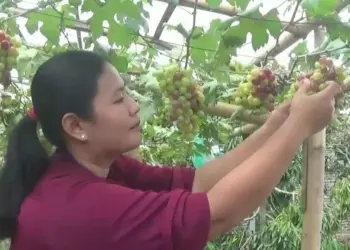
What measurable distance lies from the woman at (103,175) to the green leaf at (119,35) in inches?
15.2

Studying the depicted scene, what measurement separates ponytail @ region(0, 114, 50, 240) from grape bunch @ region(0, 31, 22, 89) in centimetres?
42

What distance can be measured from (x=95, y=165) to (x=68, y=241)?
0.21 m

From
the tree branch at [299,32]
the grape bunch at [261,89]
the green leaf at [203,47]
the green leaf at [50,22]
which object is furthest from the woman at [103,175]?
the green leaf at [50,22]

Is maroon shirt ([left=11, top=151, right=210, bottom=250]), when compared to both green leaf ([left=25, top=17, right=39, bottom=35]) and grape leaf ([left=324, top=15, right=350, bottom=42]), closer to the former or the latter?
grape leaf ([left=324, top=15, right=350, bottom=42])

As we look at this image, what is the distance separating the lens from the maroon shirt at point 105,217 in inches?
47.2

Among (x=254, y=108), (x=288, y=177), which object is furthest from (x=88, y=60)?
(x=288, y=177)

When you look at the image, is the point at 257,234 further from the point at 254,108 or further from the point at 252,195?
the point at 252,195

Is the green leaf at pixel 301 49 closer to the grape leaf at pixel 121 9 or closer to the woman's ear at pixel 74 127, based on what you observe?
the grape leaf at pixel 121 9

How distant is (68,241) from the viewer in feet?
4.13

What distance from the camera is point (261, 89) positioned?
1652 mm

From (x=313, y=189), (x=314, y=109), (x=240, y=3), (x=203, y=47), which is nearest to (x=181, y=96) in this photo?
(x=203, y=47)

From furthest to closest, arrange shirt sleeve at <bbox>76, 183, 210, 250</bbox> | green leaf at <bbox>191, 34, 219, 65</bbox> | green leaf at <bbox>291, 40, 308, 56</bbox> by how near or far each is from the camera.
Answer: green leaf at <bbox>291, 40, 308, 56</bbox> → green leaf at <bbox>191, 34, 219, 65</bbox> → shirt sleeve at <bbox>76, 183, 210, 250</bbox>

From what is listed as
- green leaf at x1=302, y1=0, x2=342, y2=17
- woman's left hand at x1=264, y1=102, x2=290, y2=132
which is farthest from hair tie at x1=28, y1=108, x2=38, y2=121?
green leaf at x1=302, y1=0, x2=342, y2=17

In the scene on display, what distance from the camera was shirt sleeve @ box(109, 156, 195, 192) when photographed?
1.62 m
